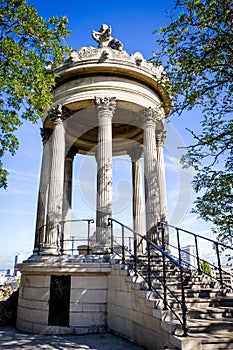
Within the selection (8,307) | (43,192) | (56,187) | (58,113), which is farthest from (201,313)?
(58,113)

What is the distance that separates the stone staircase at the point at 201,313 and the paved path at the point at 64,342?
133 cm

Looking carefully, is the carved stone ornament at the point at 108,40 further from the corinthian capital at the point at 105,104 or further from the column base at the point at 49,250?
the column base at the point at 49,250

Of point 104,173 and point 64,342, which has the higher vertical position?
point 104,173

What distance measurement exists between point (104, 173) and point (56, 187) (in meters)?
2.10

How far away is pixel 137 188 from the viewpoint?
16.1 m

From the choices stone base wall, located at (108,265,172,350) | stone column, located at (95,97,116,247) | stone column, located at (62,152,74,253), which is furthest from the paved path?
stone column, located at (62,152,74,253)

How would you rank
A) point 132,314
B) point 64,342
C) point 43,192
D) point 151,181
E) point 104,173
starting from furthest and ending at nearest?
1. point 43,192
2. point 151,181
3. point 104,173
4. point 64,342
5. point 132,314

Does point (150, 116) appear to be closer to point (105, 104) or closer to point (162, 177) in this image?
point (105, 104)

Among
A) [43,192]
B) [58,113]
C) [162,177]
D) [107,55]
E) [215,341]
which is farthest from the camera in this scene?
[162,177]

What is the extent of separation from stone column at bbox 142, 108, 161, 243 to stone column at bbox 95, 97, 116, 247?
1.88 meters

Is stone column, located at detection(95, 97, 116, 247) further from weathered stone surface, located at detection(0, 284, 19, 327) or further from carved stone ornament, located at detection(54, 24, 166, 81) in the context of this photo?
weathered stone surface, located at detection(0, 284, 19, 327)

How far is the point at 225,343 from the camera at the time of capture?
4480 mm

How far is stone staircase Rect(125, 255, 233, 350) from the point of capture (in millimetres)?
4488

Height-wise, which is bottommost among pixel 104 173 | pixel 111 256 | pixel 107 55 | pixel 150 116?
pixel 111 256
